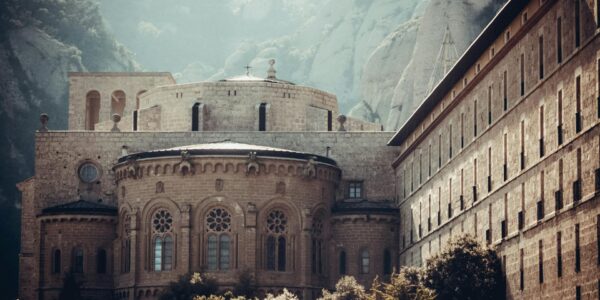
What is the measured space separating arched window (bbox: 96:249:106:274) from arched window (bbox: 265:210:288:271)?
1060 cm

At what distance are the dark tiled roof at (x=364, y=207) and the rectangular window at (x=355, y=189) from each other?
3.00 ft

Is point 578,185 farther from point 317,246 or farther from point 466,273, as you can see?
point 317,246

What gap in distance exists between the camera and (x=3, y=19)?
175m

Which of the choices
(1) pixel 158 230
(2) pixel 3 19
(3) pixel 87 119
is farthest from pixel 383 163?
(2) pixel 3 19

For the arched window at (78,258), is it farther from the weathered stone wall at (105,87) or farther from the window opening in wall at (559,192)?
the window opening in wall at (559,192)

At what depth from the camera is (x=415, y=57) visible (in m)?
Result: 162

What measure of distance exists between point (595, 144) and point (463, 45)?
98812 millimetres

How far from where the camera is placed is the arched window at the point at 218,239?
97.8 meters

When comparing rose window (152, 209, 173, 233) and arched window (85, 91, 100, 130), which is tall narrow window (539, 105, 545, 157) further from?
arched window (85, 91, 100, 130)

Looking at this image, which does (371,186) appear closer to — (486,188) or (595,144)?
(486,188)

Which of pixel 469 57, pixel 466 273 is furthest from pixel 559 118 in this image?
pixel 469 57

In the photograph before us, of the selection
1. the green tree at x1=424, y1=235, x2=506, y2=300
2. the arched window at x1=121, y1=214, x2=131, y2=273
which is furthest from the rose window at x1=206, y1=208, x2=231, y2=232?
the green tree at x1=424, y1=235, x2=506, y2=300

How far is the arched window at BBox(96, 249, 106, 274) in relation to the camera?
333ft

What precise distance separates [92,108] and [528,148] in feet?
222
